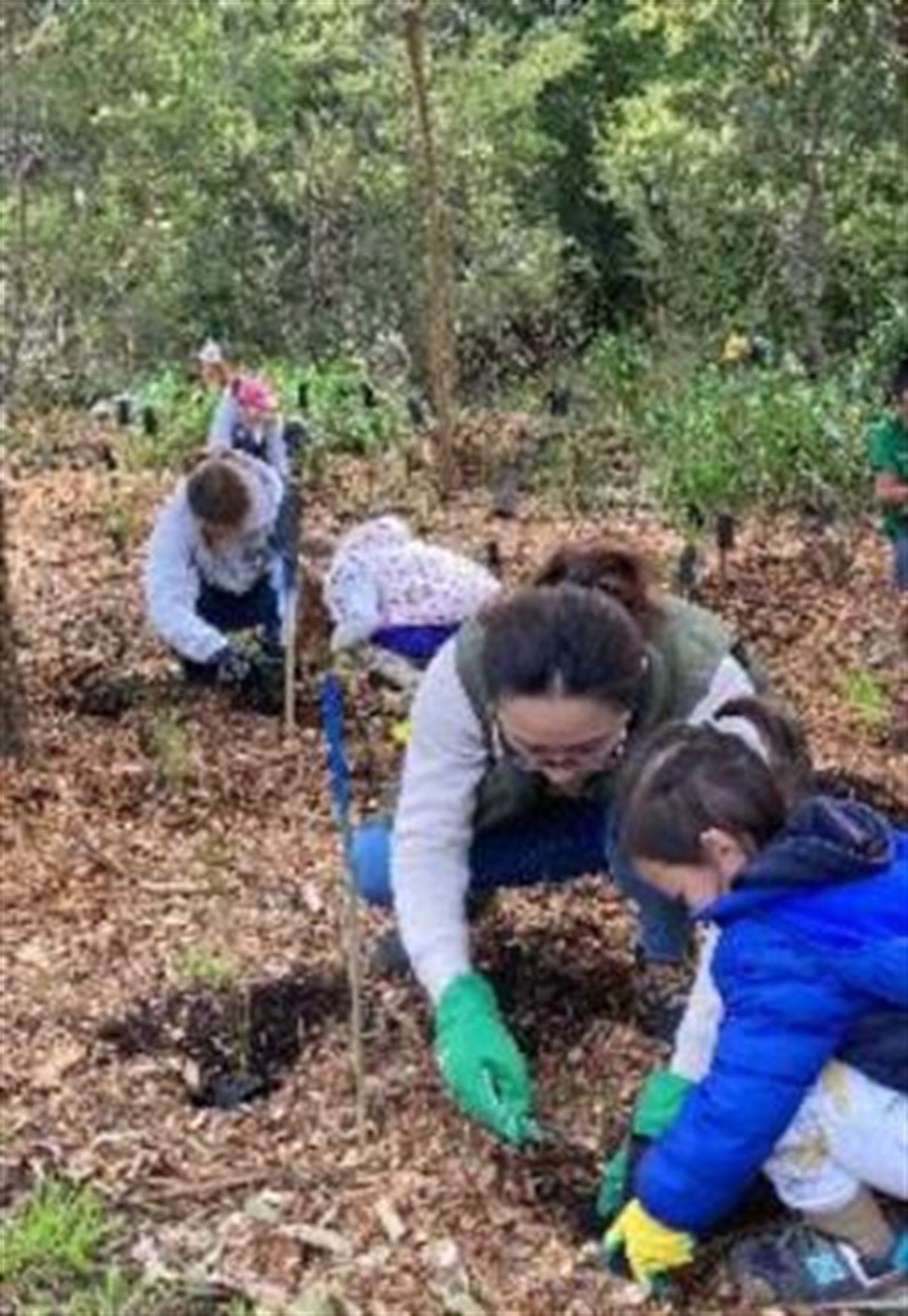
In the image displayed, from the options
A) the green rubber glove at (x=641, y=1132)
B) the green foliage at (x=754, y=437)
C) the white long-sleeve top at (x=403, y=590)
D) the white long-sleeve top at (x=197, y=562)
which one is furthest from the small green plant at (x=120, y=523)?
the green rubber glove at (x=641, y=1132)

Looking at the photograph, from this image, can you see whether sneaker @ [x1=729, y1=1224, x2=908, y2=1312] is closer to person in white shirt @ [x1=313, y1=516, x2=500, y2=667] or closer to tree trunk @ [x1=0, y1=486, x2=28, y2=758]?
person in white shirt @ [x1=313, y1=516, x2=500, y2=667]

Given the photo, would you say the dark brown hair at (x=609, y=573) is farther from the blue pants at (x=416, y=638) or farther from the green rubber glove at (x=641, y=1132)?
the blue pants at (x=416, y=638)

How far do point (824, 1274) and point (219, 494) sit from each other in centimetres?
355

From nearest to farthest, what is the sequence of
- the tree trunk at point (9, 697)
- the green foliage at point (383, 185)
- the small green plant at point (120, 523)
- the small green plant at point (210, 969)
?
1. the small green plant at point (210, 969)
2. the tree trunk at point (9, 697)
3. the small green plant at point (120, 523)
4. the green foliage at point (383, 185)

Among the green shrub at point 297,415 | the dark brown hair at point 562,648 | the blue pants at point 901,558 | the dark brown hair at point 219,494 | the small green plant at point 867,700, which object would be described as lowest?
the green shrub at point 297,415

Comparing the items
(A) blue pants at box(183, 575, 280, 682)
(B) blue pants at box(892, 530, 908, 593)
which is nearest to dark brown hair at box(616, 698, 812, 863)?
(A) blue pants at box(183, 575, 280, 682)

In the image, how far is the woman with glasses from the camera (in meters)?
2.89

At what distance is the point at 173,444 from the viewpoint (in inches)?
443

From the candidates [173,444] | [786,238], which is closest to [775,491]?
[173,444]

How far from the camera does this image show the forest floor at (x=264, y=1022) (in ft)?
9.79

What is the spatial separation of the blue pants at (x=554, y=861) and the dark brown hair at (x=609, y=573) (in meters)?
0.43

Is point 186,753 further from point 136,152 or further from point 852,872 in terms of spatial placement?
point 136,152

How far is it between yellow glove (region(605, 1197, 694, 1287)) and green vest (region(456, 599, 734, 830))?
767 millimetres

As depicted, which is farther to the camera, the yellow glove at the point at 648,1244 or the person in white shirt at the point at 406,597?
the person in white shirt at the point at 406,597
